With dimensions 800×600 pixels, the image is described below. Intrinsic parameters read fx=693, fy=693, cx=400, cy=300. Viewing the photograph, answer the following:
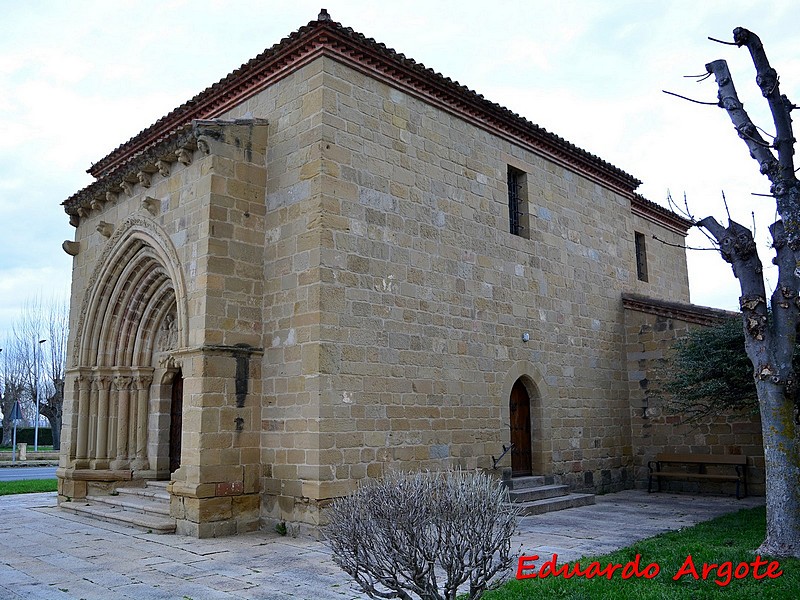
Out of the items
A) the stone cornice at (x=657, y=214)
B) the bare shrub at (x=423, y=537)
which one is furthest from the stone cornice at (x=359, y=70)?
the bare shrub at (x=423, y=537)

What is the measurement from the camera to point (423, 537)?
385 centimetres

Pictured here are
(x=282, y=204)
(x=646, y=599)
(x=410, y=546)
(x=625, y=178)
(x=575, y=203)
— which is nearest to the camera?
(x=410, y=546)

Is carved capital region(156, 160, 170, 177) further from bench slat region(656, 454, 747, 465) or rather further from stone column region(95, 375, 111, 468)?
bench slat region(656, 454, 747, 465)

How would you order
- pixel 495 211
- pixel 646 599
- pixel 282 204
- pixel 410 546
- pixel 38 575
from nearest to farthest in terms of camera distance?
1. pixel 410 546
2. pixel 646 599
3. pixel 38 575
4. pixel 282 204
5. pixel 495 211

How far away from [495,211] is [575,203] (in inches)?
109

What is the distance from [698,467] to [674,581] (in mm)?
7625

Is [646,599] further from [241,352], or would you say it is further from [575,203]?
[575,203]

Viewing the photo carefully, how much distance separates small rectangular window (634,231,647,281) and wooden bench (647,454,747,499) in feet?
15.5

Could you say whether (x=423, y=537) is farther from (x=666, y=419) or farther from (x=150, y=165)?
(x=666, y=419)

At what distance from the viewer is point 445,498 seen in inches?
158

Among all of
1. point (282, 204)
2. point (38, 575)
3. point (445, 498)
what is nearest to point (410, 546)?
point (445, 498)

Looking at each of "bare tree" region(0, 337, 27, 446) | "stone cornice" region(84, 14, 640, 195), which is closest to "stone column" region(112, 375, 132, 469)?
"stone cornice" region(84, 14, 640, 195)

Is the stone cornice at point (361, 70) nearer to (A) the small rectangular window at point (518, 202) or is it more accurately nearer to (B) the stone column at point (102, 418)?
(A) the small rectangular window at point (518, 202)

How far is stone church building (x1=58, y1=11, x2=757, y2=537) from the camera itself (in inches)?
339
